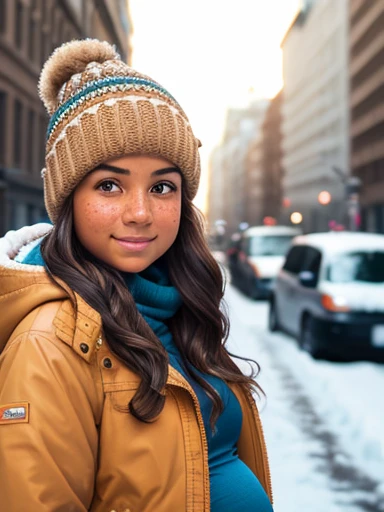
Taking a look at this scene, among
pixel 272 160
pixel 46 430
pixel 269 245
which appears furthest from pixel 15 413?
pixel 272 160

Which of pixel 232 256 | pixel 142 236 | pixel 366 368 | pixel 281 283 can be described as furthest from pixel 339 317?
pixel 232 256

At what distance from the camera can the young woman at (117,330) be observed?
1.67 meters

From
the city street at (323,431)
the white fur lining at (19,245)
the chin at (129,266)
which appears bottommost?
the city street at (323,431)

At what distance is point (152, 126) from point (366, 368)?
26.1 ft

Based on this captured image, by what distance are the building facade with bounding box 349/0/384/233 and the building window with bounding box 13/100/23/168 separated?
33.0m

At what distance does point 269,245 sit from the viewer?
808 inches

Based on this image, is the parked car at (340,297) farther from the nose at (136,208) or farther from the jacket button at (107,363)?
the jacket button at (107,363)

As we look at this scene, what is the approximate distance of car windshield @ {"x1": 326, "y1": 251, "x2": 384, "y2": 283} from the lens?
10234 millimetres

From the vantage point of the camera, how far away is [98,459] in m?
1.78

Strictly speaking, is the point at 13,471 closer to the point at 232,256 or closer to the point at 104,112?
the point at 104,112

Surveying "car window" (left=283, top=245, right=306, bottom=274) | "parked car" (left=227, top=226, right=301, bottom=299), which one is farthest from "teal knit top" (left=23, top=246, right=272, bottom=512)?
"parked car" (left=227, top=226, right=301, bottom=299)

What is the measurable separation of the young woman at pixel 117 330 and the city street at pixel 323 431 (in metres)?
0.38

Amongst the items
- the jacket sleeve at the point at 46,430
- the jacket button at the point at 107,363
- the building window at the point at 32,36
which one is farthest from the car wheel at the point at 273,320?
the building window at the point at 32,36

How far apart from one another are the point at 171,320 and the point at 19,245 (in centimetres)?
46
